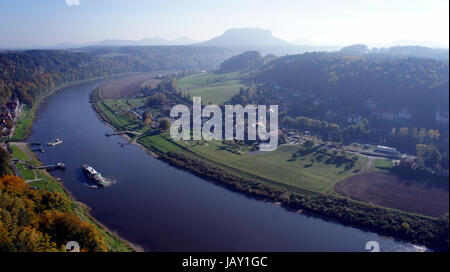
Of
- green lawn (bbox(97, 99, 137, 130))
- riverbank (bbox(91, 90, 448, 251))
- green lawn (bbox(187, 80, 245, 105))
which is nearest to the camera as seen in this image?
riverbank (bbox(91, 90, 448, 251))

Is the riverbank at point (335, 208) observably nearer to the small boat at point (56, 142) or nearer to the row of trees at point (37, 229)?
the row of trees at point (37, 229)

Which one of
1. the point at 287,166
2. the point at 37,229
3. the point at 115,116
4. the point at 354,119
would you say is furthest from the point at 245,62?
the point at 37,229

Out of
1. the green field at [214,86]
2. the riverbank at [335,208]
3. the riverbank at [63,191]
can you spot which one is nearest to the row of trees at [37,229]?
the riverbank at [63,191]

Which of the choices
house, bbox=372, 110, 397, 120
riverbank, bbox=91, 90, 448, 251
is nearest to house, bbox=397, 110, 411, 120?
house, bbox=372, 110, 397, 120

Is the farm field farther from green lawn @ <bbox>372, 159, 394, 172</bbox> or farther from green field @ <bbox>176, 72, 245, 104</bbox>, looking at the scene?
green field @ <bbox>176, 72, 245, 104</bbox>

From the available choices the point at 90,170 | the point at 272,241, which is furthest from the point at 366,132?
the point at 90,170

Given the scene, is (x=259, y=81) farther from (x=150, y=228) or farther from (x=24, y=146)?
(x=150, y=228)
